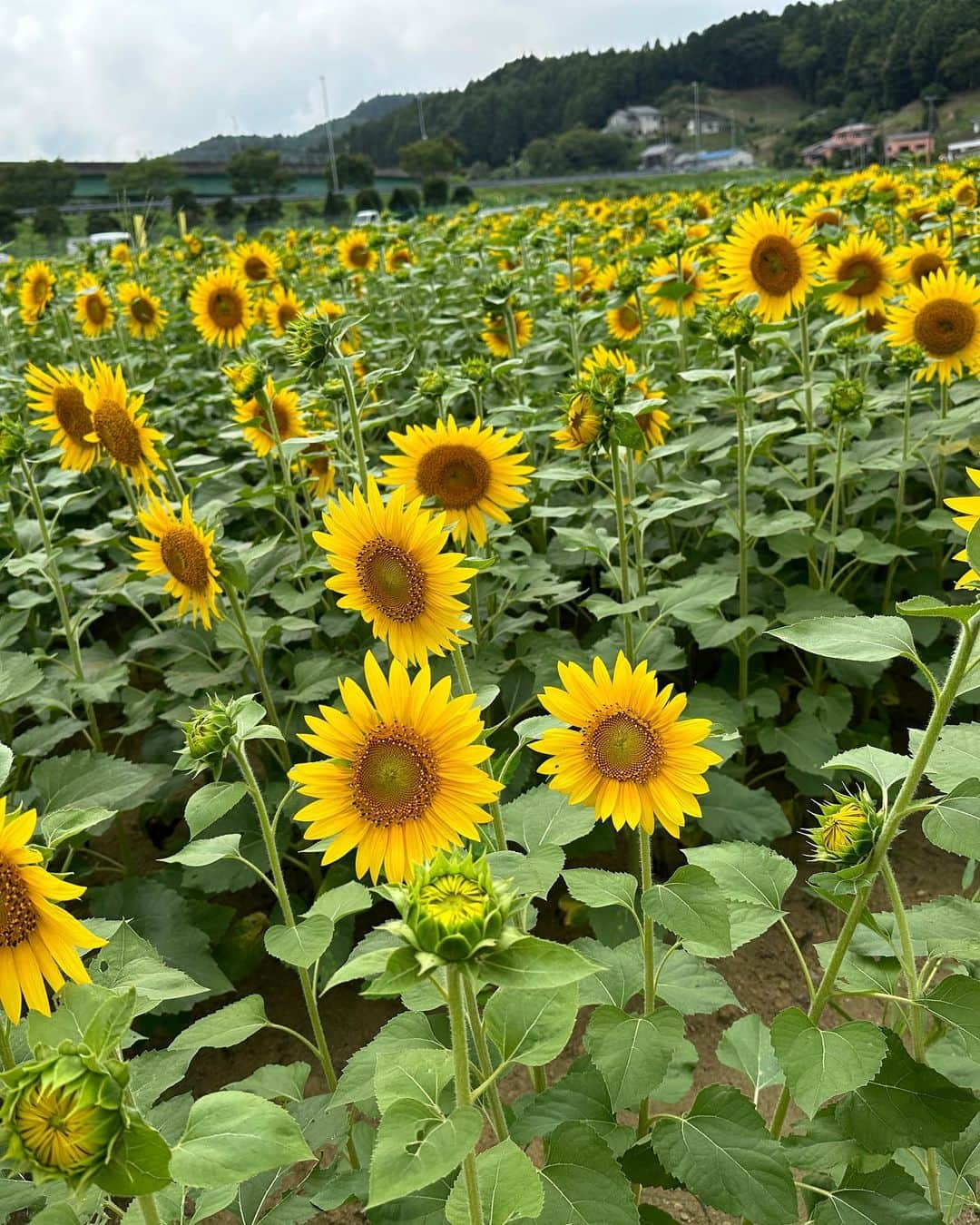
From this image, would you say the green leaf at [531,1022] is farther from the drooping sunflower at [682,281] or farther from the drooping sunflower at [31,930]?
the drooping sunflower at [682,281]

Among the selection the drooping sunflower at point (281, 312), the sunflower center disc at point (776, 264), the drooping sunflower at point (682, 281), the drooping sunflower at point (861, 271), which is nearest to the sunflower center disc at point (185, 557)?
the sunflower center disc at point (776, 264)

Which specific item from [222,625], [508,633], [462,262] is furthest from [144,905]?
[462,262]

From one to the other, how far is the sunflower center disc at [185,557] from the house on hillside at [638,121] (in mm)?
78731

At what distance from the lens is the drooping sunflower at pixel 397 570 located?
5.84 ft

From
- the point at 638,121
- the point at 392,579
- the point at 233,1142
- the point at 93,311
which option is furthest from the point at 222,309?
the point at 638,121

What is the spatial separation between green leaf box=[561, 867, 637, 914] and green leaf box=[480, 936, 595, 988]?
1.81 feet

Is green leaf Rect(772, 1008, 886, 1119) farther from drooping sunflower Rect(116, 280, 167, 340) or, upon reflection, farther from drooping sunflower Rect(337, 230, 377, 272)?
drooping sunflower Rect(337, 230, 377, 272)

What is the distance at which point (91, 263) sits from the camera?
28.6 feet

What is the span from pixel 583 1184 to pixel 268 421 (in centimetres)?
284

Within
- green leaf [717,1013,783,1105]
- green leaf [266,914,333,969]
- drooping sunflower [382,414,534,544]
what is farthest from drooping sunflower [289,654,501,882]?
drooping sunflower [382,414,534,544]

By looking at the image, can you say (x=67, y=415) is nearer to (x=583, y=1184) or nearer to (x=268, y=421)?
(x=268, y=421)

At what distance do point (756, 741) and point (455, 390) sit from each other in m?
1.47

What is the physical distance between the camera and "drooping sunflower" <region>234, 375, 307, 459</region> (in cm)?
363

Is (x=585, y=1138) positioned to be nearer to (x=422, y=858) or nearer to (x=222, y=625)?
(x=422, y=858)
